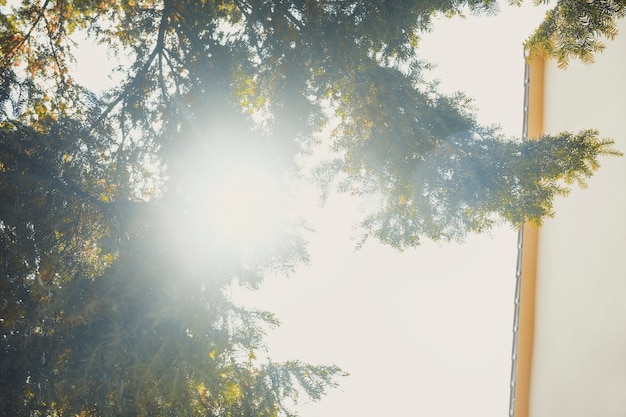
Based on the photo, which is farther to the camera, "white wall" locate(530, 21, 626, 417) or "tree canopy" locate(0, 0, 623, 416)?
"white wall" locate(530, 21, 626, 417)

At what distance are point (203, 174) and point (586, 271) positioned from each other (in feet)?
23.9

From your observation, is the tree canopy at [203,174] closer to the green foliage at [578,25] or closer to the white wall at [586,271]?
the green foliage at [578,25]

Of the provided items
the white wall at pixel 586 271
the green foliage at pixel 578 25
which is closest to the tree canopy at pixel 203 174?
the green foliage at pixel 578 25

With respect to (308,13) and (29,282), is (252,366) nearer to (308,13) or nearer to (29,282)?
(29,282)

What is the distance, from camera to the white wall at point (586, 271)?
7.06 meters

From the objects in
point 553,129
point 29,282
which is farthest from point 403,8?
point 553,129

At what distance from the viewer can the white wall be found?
23.2ft

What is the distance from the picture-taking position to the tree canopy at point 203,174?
3.00m

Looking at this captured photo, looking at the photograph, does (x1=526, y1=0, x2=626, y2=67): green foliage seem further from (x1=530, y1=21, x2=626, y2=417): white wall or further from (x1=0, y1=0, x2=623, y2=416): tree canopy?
(x1=530, y1=21, x2=626, y2=417): white wall

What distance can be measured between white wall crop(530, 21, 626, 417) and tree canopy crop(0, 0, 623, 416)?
12.9ft

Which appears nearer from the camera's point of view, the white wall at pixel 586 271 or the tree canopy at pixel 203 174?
the tree canopy at pixel 203 174

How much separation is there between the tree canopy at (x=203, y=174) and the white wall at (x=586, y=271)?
3941 millimetres

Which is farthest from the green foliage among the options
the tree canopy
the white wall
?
the white wall

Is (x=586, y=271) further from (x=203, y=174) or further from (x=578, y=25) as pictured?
(x=203, y=174)
